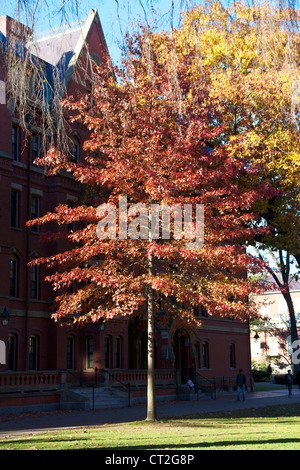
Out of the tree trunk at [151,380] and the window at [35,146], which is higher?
the window at [35,146]

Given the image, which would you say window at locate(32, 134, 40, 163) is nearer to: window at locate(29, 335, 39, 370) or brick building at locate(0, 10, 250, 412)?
brick building at locate(0, 10, 250, 412)

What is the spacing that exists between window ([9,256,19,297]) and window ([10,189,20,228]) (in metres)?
1.69

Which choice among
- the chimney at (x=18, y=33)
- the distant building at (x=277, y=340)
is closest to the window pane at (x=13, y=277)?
the chimney at (x=18, y=33)

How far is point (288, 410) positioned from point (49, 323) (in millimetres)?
12526

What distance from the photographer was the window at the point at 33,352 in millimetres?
29641

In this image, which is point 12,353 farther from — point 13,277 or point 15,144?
point 15,144

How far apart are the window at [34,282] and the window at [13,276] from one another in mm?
995

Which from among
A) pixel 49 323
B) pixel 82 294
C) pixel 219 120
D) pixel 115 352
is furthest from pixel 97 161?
pixel 115 352

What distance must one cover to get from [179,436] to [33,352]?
1713 centimetres

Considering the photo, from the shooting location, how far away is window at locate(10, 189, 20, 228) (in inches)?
1171

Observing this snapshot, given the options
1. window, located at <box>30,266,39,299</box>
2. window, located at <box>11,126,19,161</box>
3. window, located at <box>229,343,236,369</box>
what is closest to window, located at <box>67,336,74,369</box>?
window, located at <box>30,266,39,299</box>

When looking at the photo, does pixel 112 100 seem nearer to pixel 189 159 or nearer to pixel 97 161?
pixel 97 161

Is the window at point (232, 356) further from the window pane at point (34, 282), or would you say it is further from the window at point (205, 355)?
the window pane at point (34, 282)

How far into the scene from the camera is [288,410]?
2472 centimetres
